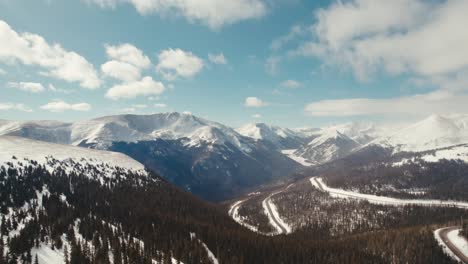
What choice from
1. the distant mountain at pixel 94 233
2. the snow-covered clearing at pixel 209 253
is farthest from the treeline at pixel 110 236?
the snow-covered clearing at pixel 209 253

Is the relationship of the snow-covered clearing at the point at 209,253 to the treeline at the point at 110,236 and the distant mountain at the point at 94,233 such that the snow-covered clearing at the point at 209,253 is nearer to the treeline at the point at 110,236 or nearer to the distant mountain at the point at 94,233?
the distant mountain at the point at 94,233

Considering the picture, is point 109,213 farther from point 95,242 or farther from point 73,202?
point 95,242

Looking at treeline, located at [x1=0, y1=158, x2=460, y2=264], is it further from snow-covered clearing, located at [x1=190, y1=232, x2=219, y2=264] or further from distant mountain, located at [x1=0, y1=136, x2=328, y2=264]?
snow-covered clearing, located at [x1=190, y1=232, x2=219, y2=264]

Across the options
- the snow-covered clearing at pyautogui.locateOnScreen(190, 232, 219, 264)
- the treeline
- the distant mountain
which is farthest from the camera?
the snow-covered clearing at pyautogui.locateOnScreen(190, 232, 219, 264)

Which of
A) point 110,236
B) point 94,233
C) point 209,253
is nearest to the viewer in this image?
point 110,236

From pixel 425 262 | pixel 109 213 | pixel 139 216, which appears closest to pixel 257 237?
pixel 139 216

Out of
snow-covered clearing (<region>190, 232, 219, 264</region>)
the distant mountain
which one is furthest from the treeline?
snow-covered clearing (<region>190, 232, 219, 264</region>)

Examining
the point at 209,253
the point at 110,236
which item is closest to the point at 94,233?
the point at 110,236

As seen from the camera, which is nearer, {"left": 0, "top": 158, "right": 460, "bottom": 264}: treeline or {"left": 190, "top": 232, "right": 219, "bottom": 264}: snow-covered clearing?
{"left": 0, "top": 158, "right": 460, "bottom": 264}: treeline

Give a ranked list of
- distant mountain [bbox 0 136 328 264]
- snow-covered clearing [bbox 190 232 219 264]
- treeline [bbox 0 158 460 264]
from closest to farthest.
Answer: distant mountain [bbox 0 136 328 264] < treeline [bbox 0 158 460 264] < snow-covered clearing [bbox 190 232 219 264]

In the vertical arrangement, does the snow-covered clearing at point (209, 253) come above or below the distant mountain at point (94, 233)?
below

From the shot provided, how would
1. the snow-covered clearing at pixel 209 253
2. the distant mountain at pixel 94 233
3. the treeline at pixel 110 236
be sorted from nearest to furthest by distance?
the distant mountain at pixel 94 233 → the treeline at pixel 110 236 → the snow-covered clearing at pixel 209 253

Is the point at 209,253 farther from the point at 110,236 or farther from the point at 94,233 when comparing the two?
the point at 94,233

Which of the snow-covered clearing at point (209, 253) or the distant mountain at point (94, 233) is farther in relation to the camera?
the snow-covered clearing at point (209, 253)
